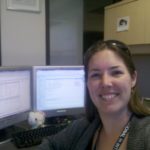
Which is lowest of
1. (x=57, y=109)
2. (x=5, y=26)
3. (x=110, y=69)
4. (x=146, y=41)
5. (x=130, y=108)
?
(x=57, y=109)

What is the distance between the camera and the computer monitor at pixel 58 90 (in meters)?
1.84

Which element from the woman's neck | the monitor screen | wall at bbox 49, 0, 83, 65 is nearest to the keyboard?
the monitor screen

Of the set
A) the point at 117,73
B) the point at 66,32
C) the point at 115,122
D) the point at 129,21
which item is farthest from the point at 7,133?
the point at 66,32

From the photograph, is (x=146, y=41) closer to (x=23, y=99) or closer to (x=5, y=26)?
(x=23, y=99)

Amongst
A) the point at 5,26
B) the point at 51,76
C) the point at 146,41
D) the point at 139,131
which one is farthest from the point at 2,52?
the point at 139,131

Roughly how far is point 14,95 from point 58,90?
1.22 feet

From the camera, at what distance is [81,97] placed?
197 cm

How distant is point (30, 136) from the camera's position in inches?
57.4

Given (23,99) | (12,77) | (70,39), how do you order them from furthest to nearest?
1. (70,39)
2. (23,99)
3. (12,77)

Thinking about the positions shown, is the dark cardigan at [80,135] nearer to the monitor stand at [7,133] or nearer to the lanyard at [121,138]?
the lanyard at [121,138]

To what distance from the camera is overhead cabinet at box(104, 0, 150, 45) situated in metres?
1.93

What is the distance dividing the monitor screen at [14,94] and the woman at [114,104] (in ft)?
1.79

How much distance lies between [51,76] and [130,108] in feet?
2.94

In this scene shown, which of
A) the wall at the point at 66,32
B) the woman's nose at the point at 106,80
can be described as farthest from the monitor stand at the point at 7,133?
the wall at the point at 66,32
